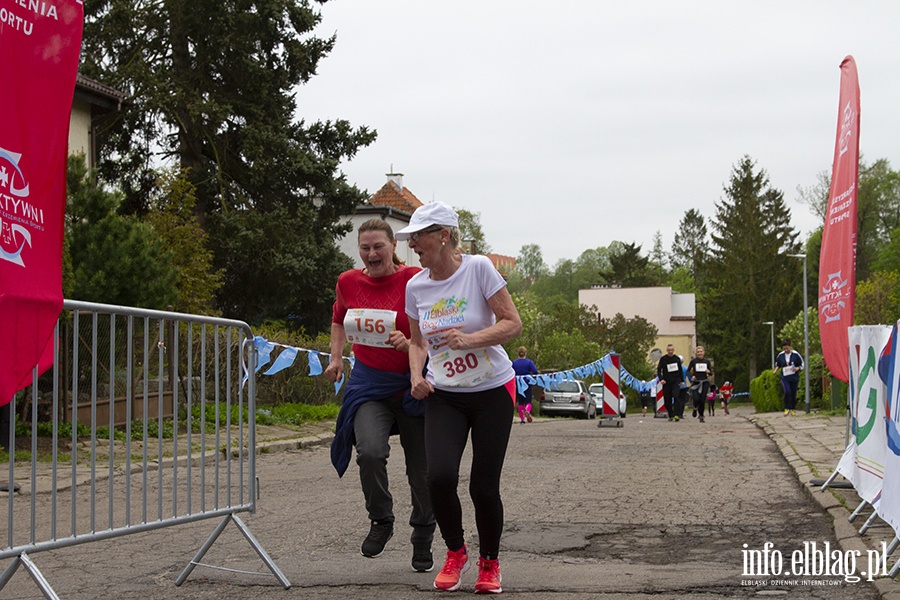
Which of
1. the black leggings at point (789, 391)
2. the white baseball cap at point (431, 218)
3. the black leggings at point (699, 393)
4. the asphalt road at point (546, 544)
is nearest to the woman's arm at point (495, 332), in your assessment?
the white baseball cap at point (431, 218)

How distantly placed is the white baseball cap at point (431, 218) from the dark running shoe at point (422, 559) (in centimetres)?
170

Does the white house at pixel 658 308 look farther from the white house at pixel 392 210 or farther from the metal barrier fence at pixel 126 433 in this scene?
the metal barrier fence at pixel 126 433

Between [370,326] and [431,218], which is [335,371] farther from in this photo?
[431,218]

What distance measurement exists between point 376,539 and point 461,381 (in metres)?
1.15

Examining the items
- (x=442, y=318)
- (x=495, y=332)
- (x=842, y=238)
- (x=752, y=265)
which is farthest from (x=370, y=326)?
(x=752, y=265)

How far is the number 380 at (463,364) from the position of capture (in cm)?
555

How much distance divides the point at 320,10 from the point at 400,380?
30150mm

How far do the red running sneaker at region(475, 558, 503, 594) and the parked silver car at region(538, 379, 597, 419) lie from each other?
1492 inches

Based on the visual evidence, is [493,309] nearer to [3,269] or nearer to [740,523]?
[3,269]

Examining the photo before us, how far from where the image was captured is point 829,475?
1052 cm

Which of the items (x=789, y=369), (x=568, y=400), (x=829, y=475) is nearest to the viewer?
(x=829, y=475)

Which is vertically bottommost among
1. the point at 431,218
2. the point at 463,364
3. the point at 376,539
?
the point at 376,539

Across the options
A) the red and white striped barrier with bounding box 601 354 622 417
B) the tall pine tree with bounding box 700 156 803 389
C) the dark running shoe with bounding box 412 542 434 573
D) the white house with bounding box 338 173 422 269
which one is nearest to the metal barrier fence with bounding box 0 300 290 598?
the dark running shoe with bounding box 412 542 434 573

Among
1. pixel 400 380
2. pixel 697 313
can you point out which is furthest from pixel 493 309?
pixel 697 313
